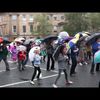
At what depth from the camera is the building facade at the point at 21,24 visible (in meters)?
86.3

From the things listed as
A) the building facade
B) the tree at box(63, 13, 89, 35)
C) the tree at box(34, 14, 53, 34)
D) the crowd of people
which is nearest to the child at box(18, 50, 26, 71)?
the crowd of people

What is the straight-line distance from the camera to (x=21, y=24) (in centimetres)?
8825

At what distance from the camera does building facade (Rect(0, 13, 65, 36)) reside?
86312 millimetres

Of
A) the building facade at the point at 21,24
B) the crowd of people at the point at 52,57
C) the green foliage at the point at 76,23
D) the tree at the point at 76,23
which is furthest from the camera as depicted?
the building facade at the point at 21,24

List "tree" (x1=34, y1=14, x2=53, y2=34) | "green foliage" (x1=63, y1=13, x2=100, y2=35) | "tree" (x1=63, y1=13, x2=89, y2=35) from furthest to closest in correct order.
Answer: "tree" (x1=34, y1=14, x2=53, y2=34) → "tree" (x1=63, y1=13, x2=89, y2=35) → "green foliage" (x1=63, y1=13, x2=100, y2=35)

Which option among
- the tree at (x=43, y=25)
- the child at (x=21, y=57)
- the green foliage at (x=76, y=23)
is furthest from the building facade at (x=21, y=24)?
the child at (x=21, y=57)

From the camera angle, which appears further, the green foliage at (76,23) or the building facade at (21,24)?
the building facade at (21,24)

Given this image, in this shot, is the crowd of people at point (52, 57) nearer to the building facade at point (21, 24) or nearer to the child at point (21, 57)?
the child at point (21, 57)

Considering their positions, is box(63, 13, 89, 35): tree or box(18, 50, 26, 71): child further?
box(63, 13, 89, 35): tree

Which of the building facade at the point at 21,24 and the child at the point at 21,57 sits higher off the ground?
the building facade at the point at 21,24

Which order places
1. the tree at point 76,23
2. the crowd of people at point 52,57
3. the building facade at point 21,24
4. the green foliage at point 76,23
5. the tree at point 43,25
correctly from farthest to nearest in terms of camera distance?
the building facade at point 21,24 → the tree at point 43,25 → the tree at point 76,23 → the green foliage at point 76,23 → the crowd of people at point 52,57

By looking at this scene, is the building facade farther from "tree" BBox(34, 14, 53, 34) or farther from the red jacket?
the red jacket
